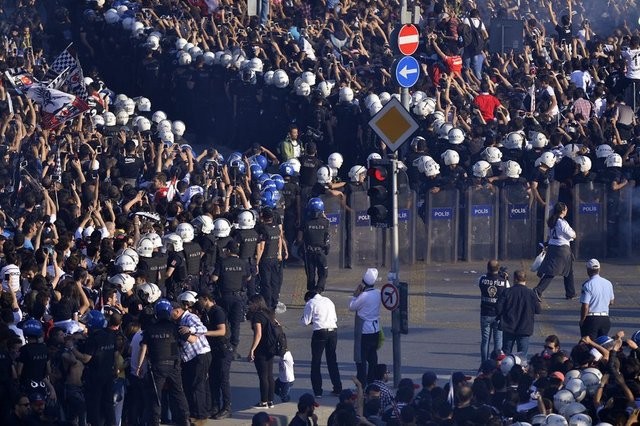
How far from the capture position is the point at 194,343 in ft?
61.6

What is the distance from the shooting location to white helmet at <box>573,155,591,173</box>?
2728 centimetres

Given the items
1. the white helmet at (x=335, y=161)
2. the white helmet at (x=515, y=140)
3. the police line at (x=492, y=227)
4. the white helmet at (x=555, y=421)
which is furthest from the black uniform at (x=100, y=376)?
the white helmet at (x=515, y=140)

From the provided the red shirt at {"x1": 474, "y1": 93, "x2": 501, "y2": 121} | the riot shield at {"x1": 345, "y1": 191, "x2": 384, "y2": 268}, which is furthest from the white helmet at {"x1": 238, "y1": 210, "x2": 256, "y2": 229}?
the red shirt at {"x1": 474, "y1": 93, "x2": 501, "y2": 121}

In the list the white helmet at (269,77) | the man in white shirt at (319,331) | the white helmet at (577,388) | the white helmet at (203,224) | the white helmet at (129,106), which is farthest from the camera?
the white helmet at (269,77)

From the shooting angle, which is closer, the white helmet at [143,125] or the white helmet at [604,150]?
the white helmet at [604,150]

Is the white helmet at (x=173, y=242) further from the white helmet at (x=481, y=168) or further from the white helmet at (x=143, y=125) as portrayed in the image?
the white helmet at (x=143, y=125)

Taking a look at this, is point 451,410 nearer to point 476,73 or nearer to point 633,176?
point 633,176

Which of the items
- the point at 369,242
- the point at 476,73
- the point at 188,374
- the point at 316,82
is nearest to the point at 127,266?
the point at 188,374

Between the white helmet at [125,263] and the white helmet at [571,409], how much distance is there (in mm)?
7086

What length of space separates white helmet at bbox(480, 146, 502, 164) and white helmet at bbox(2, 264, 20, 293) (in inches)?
404

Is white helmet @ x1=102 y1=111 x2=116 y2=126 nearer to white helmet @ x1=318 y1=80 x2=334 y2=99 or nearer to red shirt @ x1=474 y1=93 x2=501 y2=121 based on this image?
white helmet @ x1=318 y1=80 x2=334 y2=99

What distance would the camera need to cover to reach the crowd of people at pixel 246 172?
56.9 ft

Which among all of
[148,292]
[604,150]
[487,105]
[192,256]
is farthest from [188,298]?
[487,105]

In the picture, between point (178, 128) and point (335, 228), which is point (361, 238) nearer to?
point (335, 228)
